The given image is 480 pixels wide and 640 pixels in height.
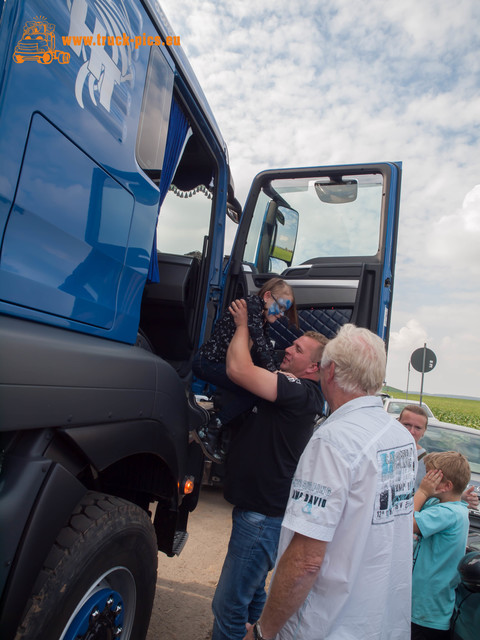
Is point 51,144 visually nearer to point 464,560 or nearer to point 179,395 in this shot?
point 179,395

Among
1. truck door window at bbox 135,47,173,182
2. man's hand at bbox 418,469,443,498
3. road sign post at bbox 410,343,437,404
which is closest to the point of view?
truck door window at bbox 135,47,173,182

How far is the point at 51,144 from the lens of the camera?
1421 mm

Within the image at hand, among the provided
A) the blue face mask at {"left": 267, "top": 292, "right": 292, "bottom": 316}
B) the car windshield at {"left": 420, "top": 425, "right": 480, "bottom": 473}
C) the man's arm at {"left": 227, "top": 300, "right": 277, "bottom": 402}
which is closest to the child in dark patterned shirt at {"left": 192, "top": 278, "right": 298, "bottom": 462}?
the blue face mask at {"left": 267, "top": 292, "right": 292, "bottom": 316}

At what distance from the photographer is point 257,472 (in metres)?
2.46

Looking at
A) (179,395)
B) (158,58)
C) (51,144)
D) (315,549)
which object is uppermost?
(158,58)

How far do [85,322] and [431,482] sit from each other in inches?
87.7

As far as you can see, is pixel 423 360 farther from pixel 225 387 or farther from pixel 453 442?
pixel 225 387

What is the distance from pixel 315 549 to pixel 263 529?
1.00 metres

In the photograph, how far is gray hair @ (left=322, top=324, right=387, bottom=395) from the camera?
175 centimetres

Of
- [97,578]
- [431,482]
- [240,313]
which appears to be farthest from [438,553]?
[97,578]

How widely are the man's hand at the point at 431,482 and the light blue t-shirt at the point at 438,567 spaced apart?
92mm

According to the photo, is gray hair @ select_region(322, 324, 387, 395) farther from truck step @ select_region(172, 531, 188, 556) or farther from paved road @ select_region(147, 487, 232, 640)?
paved road @ select_region(147, 487, 232, 640)

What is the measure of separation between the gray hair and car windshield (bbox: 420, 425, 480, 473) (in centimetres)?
493

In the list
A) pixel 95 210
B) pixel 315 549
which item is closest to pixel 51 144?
pixel 95 210
